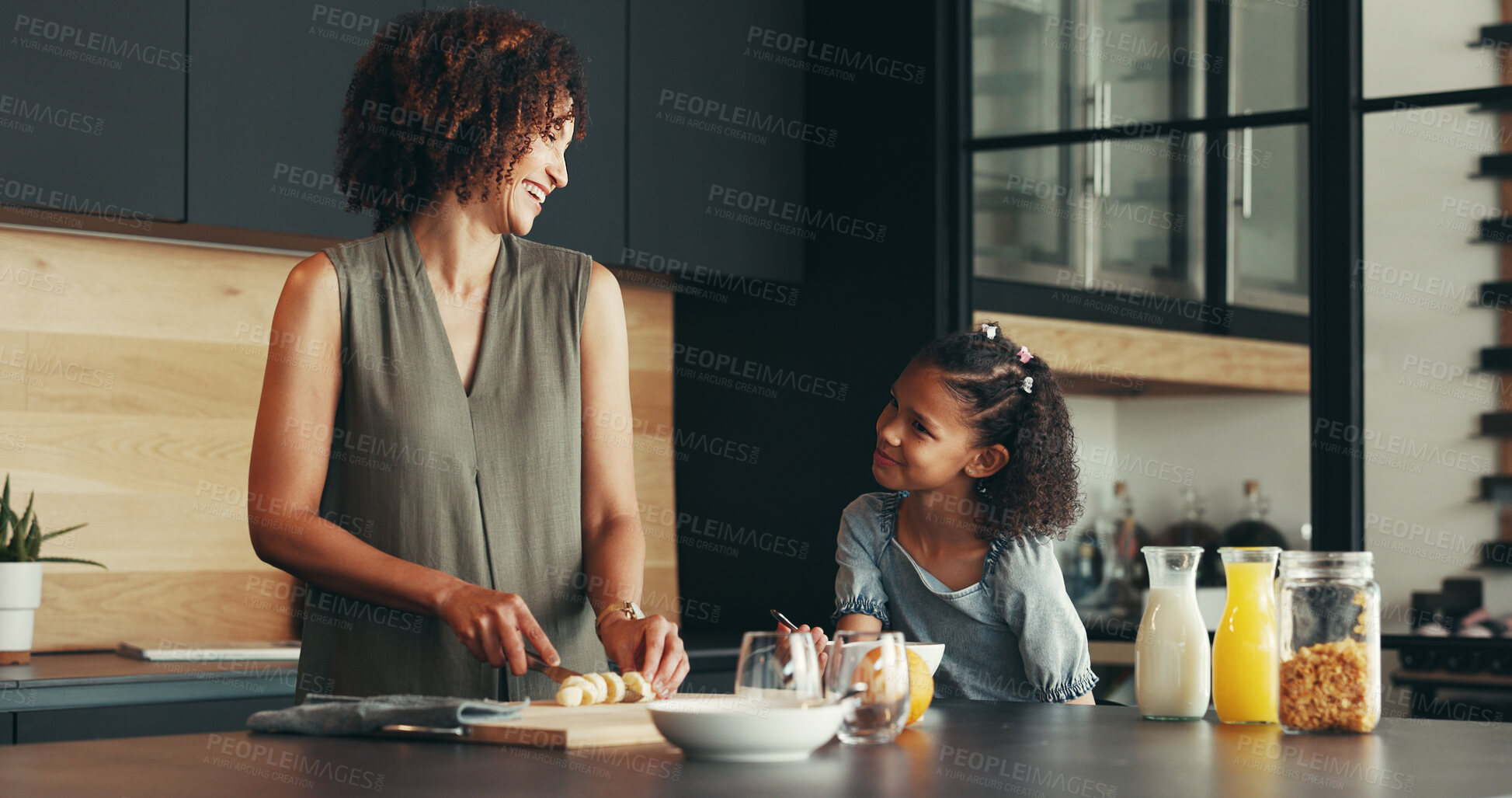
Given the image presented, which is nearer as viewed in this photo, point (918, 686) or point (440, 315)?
point (918, 686)

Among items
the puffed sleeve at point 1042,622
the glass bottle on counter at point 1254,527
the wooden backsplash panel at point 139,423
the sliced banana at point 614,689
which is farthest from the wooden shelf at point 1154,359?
the sliced banana at point 614,689

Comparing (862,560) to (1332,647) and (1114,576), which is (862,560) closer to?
(1332,647)

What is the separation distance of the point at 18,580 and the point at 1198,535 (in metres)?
2.02

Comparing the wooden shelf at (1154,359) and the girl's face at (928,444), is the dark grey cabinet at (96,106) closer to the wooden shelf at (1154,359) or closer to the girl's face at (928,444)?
the girl's face at (928,444)

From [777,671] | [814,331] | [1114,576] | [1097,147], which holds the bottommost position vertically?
[1114,576]

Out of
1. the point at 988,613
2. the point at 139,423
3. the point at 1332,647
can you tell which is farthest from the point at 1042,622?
the point at 139,423

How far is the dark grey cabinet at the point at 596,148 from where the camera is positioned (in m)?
2.91

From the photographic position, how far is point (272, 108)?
8.37ft

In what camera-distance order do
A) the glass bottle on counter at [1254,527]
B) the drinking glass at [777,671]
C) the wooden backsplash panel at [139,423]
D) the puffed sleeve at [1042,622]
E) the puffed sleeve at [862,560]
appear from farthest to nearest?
the glass bottle on counter at [1254,527]
the wooden backsplash panel at [139,423]
the puffed sleeve at [862,560]
the puffed sleeve at [1042,622]
the drinking glass at [777,671]

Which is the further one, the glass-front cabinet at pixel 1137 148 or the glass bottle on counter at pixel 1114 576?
the glass bottle on counter at pixel 1114 576

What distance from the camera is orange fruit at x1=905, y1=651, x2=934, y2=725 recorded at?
125 cm

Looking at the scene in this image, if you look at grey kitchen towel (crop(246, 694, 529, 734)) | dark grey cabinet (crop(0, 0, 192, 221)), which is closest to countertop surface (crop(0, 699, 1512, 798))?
grey kitchen towel (crop(246, 694, 529, 734))

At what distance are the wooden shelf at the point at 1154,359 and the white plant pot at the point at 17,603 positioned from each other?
1.63 meters

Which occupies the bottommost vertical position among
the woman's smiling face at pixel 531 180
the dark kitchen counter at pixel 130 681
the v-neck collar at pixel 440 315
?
the dark kitchen counter at pixel 130 681
